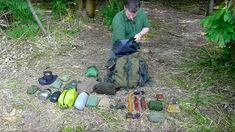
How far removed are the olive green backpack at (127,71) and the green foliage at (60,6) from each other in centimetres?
219

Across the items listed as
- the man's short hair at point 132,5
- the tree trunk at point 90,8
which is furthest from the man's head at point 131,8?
the tree trunk at point 90,8

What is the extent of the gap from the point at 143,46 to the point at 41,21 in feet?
5.32

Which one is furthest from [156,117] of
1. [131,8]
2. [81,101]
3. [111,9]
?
[111,9]

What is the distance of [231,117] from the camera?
149 inches

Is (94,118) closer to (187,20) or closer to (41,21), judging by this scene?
(41,21)

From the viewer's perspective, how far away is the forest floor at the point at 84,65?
3.72m

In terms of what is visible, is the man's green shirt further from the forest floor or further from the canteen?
the canteen

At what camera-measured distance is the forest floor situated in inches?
147

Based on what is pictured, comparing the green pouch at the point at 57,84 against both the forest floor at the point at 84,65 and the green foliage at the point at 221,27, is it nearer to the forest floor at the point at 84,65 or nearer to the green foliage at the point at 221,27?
the forest floor at the point at 84,65

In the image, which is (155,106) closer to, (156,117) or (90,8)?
(156,117)

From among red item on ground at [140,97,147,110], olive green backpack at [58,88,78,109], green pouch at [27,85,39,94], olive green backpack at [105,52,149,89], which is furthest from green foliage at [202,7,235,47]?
green pouch at [27,85,39,94]

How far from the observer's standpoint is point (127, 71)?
4.13m

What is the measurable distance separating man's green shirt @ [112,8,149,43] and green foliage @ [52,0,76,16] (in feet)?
6.68

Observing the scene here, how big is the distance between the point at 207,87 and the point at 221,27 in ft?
2.47
